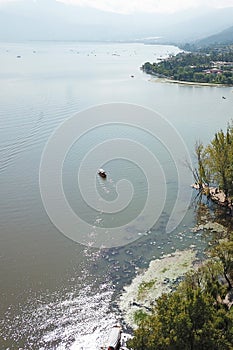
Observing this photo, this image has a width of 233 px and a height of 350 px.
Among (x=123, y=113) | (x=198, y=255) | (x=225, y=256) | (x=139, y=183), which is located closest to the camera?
(x=225, y=256)

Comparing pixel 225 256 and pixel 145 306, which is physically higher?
pixel 225 256

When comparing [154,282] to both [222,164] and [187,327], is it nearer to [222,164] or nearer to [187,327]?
[187,327]

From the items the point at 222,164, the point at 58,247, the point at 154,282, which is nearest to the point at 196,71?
the point at 222,164

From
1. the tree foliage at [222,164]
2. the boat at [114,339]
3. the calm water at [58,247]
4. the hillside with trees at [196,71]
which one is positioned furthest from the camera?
the hillside with trees at [196,71]

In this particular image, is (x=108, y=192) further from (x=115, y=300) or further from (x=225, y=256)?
(x=225, y=256)

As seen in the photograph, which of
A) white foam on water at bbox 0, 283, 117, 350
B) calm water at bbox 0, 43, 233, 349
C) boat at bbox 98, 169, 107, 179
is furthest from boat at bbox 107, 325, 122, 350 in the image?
boat at bbox 98, 169, 107, 179

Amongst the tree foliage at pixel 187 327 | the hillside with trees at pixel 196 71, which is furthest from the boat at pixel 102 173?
the hillside with trees at pixel 196 71

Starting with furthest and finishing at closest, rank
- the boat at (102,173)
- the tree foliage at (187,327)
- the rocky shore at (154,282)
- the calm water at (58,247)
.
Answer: the boat at (102,173)
the rocky shore at (154,282)
the calm water at (58,247)
the tree foliage at (187,327)

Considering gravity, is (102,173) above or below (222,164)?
below

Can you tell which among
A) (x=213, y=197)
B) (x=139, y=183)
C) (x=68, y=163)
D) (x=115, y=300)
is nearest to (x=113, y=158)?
(x=68, y=163)

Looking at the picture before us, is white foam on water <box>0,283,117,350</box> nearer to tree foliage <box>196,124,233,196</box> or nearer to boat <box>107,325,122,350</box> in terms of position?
boat <box>107,325,122,350</box>

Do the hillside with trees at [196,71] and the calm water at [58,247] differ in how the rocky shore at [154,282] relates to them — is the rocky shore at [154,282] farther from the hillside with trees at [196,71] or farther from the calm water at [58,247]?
the hillside with trees at [196,71]
